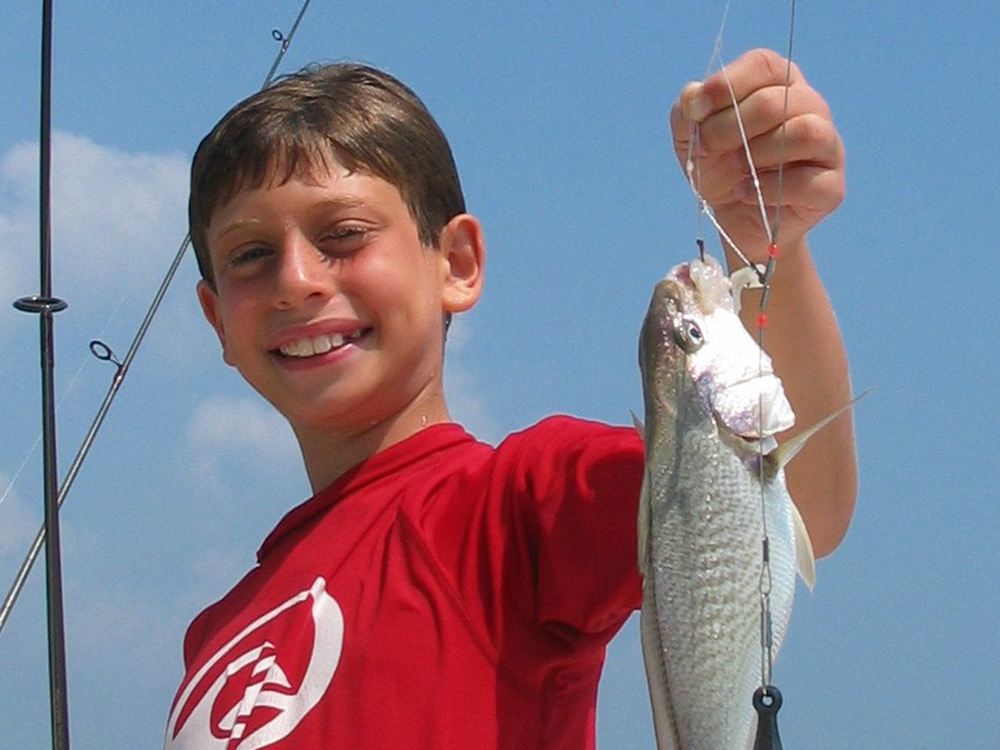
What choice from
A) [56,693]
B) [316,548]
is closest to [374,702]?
[316,548]

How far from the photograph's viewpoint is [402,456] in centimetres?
248

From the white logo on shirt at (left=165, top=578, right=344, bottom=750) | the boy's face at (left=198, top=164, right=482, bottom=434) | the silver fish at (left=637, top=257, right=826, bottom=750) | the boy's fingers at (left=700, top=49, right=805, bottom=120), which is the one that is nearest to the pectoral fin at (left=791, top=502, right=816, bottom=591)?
the silver fish at (left=637, top=257, right=826, bottom=750)

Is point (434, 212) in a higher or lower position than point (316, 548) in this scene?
higher

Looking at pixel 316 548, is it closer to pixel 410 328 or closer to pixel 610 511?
pixel 410 328

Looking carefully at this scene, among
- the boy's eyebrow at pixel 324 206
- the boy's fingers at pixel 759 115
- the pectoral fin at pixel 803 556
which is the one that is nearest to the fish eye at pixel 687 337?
the pectoral fin at pixel 803 556

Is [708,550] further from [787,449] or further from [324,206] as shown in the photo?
[324,206]

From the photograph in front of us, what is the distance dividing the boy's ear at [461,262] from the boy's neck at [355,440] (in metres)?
0.20

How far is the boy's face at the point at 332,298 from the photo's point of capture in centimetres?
242

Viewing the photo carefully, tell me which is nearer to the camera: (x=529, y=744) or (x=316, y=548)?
(x=529, y=744)

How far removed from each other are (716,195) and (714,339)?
46 centimetres

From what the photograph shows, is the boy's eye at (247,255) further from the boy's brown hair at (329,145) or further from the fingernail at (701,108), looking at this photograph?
the fingernail at (701,108)

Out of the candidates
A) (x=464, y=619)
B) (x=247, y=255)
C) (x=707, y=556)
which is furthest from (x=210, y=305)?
(x=707, y=556)

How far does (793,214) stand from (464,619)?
82 centimetres

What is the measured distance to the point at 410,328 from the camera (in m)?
2.49
